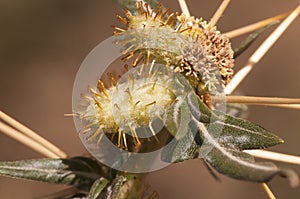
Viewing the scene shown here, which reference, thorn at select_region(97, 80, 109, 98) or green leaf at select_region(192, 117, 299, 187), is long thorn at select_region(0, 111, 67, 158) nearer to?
thorn at select_region(97, 80, 109, 98)

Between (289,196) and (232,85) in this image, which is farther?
(289,196)

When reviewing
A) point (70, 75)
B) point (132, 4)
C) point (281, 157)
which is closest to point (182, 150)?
point (281, 157)

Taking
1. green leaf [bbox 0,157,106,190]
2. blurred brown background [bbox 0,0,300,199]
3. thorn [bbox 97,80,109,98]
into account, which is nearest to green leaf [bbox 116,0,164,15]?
thorn [bbox 97,80,109,98]

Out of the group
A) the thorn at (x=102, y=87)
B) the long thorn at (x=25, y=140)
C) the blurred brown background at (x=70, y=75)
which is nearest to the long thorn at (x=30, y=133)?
the long thorn at (x=25, y=140)

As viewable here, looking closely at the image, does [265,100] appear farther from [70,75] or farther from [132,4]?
[70,75]

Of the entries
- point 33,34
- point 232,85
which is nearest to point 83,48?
point 33,34

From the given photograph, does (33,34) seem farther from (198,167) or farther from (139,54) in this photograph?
(139,54)
